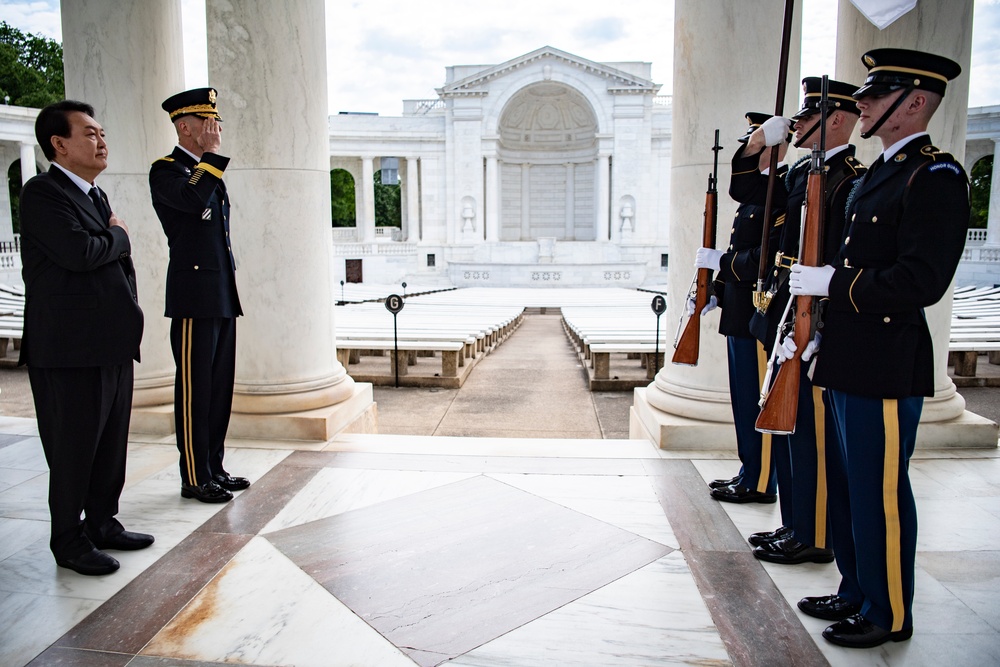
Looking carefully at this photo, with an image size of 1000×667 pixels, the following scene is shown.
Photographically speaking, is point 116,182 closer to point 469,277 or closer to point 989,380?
point 989,380

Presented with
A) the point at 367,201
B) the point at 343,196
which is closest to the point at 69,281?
the point at 367,201

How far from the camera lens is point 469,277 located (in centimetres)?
4266

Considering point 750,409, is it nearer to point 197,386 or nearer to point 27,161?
point 197,386

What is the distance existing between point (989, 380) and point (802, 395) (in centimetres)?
1020

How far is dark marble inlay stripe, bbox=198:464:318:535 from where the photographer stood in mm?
4941

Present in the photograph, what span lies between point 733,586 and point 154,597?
11.0 ft

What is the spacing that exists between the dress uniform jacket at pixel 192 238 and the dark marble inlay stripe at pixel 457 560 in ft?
6.17

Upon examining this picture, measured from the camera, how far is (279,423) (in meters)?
6.95

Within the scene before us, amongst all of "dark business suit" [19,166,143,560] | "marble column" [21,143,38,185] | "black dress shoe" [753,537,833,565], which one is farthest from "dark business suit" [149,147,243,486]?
"marble column" [21,143,38,185]

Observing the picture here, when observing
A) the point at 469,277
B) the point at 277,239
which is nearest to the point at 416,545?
the point at 277,239

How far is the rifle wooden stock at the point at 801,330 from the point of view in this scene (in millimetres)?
3607

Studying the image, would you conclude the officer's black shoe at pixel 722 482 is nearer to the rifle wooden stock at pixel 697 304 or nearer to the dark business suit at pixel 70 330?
the rifle wooden stock at pixel 697 304

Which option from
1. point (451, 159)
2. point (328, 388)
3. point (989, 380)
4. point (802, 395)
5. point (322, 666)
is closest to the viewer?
point (322, 666)

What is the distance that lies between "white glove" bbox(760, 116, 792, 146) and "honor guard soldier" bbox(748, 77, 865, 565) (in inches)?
2.5
